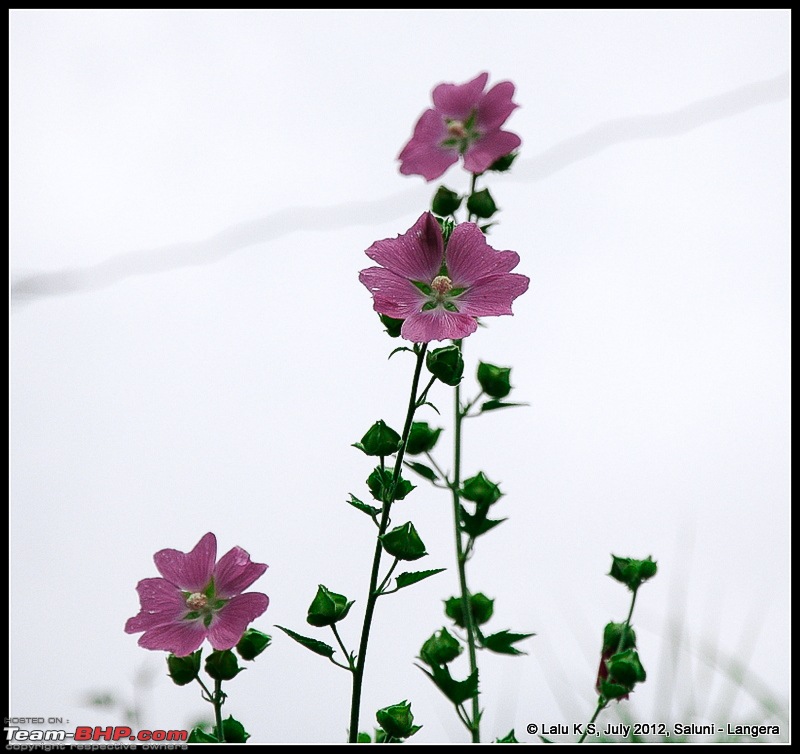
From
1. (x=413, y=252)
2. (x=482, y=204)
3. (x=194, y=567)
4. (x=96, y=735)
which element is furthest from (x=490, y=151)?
(x=96, y=735)

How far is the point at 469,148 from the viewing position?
0.65 m

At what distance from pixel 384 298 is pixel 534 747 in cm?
28

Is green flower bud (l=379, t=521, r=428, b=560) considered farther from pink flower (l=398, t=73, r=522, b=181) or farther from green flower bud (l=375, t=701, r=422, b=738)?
pink flower (l=398, t=73, r=522, b=181)

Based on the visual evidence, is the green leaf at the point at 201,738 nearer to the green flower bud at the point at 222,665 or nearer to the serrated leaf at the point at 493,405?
the green flower bud at the point at 222,665

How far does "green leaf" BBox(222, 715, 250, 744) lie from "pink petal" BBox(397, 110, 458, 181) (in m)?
0.42

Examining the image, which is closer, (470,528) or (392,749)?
(392,749)

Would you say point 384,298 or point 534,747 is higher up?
point 384,298

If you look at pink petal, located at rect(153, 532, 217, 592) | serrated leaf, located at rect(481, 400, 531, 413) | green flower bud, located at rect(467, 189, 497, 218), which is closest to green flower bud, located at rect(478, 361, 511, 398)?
serrated leaf, located at rect(481, 400, 531, 413)

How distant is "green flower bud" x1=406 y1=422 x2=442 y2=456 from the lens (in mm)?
562

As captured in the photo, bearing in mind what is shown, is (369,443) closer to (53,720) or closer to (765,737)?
(53,720)

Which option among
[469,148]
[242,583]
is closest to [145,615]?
[242,583]

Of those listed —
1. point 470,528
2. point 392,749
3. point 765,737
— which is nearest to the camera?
point 392,749

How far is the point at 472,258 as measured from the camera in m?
0.51

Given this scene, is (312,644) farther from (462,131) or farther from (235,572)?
(462,131)
